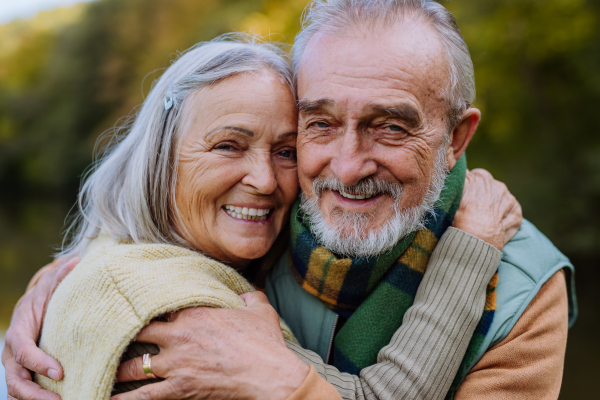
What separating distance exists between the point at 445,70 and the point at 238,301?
1334mm

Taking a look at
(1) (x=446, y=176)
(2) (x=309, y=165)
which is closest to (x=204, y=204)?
(2) (x=309, y=165)

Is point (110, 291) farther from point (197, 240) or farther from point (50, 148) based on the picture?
point (50, 148)

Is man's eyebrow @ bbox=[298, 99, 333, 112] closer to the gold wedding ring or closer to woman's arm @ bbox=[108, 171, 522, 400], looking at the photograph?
woman's arm @ bbox=[108, 171, 522, 400]

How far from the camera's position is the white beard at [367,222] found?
2039 millimetres

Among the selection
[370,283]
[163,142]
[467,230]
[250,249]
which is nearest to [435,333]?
[370,283]

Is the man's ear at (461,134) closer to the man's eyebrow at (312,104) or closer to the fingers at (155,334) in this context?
the man's eyebrow at (312,104)

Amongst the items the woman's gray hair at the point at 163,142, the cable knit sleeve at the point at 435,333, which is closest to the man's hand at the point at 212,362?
the cable knit sleeve at the point at 435,333

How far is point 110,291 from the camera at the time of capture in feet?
5.30

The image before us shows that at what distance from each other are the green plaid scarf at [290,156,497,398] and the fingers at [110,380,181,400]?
0.79m

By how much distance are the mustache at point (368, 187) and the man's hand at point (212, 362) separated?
735mm

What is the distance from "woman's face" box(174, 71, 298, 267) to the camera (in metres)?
2.04

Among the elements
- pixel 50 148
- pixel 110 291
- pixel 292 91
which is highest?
pixel 292 91

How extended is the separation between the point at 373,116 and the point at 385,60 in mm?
238

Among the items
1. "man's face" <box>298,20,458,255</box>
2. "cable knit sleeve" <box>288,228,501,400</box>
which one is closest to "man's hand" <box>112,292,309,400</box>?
"cable knit sleeve" <box>288,228,501,400</box>
